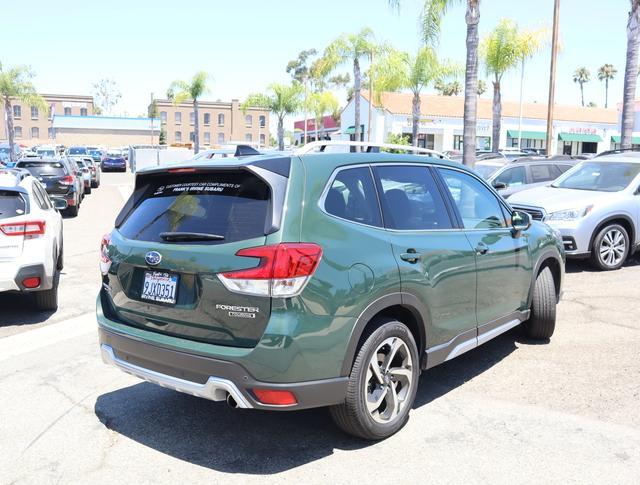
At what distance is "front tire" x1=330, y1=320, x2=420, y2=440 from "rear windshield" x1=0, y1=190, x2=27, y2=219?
4493 millimetres

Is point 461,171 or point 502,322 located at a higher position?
point 461,171

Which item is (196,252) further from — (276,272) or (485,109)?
(485,109)

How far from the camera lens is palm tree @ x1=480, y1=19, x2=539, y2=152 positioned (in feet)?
104

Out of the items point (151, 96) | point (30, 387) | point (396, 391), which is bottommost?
point (30, 387)

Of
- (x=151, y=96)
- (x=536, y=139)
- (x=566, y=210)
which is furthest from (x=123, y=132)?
(x=566, y=210)

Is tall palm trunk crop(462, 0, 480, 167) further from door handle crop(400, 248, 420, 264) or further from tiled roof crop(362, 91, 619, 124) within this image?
tiled roof crop(362, 91, 619, 124)

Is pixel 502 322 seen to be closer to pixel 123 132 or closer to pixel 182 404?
pixel 182 404

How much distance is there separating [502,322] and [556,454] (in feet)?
4.92

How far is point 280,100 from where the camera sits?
183ft

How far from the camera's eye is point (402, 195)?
4.34 m

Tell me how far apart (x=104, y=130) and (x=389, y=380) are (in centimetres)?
9764

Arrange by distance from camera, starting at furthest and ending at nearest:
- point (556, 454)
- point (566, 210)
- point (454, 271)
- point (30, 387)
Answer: point (566, 210)
point (30, 387)
point (454, 271)
point (556, 454)

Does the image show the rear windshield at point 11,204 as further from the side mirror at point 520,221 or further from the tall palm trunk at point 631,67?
the tall palm trunk at point 631,67

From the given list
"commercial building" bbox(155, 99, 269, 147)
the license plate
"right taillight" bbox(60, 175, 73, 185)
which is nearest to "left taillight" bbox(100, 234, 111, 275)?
the license plate
